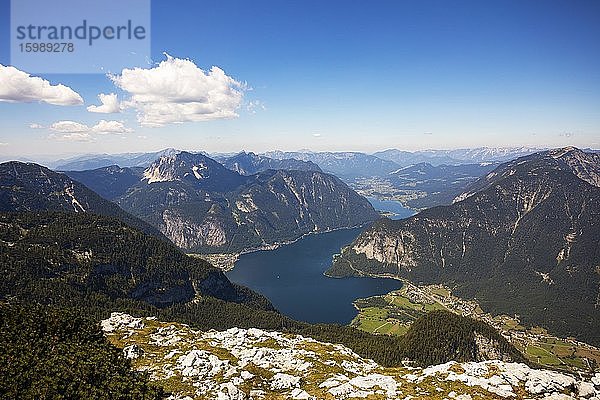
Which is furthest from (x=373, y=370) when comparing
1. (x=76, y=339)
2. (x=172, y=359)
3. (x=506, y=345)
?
(x=506, y=345)

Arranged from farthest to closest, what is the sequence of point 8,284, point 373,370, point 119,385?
point 8,284
point 373,370
point 119,385

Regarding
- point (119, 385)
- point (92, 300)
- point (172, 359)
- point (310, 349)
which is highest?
point (119, 385)

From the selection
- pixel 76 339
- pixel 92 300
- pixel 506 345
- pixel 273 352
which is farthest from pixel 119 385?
pixel 506 345

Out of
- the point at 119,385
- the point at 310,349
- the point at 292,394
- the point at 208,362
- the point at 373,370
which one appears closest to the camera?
the point at 119,385

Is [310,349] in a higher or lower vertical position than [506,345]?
higher

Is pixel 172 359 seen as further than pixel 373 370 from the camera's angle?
No

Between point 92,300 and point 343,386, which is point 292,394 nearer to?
point 343,386
